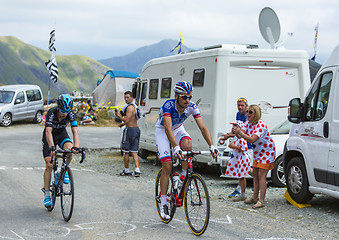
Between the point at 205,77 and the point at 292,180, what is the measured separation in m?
4.31

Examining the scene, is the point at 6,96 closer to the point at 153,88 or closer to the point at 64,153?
the point at 153,88

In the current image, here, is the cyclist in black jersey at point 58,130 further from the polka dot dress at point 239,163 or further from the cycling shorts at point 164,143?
the polka dot dress at point 239,163

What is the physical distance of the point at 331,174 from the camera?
782cm

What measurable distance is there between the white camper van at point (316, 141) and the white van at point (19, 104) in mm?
23014

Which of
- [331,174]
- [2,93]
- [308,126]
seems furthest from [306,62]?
[2,93]

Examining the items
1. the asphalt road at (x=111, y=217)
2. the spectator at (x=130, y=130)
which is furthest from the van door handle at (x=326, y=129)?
the spectator at (x=130, y=130)

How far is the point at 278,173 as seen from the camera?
35.6 feet

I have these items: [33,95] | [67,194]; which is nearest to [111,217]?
[67,194]

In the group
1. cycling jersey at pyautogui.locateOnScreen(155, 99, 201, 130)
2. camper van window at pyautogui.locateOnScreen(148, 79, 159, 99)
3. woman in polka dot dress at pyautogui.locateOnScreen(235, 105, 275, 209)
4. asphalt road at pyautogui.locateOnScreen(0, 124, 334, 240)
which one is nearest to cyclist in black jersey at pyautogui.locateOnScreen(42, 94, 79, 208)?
asphalt road at pyautogui.locateOnScreen(0, 124, 334, 240)

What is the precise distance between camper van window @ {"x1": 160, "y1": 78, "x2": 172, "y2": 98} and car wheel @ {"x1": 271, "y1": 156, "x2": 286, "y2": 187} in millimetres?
4362

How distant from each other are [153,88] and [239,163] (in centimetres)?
637

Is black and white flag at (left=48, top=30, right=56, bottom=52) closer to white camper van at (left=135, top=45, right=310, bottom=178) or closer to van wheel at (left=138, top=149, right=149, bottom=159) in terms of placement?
van wheel at (left=138, top=149, right=149, bottom=159)

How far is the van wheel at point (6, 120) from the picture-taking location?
29219mm

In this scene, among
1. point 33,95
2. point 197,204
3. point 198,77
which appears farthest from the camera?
point 33,95
